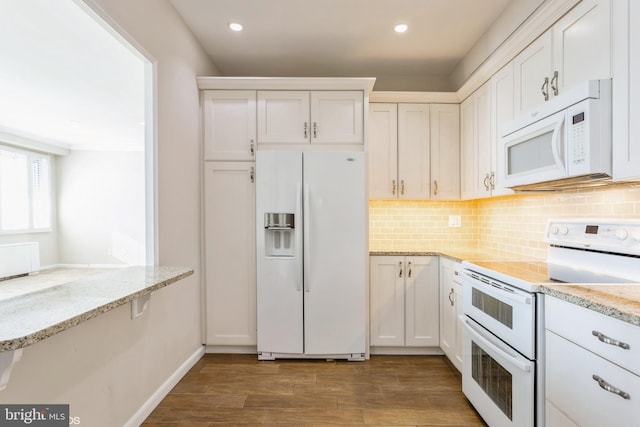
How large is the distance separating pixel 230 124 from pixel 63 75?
169 centimetres

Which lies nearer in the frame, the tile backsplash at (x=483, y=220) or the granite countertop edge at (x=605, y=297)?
the granite countertop edge at (x=605, y=297)

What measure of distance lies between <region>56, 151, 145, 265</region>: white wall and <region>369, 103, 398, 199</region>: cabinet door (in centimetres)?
500

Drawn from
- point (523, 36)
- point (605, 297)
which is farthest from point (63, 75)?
point (605, 297)

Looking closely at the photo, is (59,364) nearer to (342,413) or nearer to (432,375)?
(342,413)

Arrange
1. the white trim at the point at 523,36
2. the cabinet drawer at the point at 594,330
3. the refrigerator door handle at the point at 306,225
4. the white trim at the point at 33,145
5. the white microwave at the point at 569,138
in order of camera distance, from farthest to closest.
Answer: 1. the white trim at the point at 33,145
2. the refrigerator door handle at the point at 306,225
3. the white trim at the point at 523,36
4. the white microwave at the point at 569,138
5. the cabinet drawer at the point at 594,330

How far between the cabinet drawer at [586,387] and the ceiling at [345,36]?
7.53ft

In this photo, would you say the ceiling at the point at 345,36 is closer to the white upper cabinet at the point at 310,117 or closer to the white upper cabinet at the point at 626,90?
the white upper cabinet at the point at 310,117

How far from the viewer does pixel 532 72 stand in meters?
2.01

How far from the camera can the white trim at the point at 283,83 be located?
9.04 feet

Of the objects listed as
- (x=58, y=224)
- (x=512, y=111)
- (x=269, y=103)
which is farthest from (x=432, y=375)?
(x=58, y=224)

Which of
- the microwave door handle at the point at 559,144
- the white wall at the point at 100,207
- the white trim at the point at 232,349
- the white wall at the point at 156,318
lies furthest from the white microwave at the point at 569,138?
the white wall at the point at 100,207

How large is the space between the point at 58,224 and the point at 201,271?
509 cm

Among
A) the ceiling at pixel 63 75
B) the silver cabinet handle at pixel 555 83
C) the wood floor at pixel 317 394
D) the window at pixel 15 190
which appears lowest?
the wood floor at pixel 317 394

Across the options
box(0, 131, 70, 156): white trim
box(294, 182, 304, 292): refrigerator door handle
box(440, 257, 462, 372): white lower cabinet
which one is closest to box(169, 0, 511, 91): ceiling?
box(294, 182, 304, 292): refrigerator door handle
